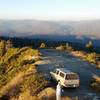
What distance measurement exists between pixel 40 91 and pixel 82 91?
413 cm

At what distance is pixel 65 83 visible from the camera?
35625mm

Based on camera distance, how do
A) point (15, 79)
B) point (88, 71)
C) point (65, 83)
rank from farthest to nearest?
point (88, 71), point (15, 79), point (65, 83)

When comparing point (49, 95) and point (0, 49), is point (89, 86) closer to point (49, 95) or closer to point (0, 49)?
point (49, 95)

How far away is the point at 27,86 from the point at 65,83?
11.8ft

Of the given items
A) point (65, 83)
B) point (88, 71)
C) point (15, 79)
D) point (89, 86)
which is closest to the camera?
point (65, 83)

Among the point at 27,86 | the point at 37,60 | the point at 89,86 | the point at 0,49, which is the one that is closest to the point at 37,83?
the point at 27,86

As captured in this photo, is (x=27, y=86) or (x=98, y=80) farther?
(x=98, y=80)

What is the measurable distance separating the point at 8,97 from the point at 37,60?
64.2 feet

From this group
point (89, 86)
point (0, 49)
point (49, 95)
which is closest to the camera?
point (49, 95)

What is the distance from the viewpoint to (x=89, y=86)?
38.5m

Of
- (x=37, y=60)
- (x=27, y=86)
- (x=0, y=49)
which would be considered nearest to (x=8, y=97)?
(x=27, y=86)

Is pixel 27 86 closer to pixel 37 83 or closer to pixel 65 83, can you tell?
pixel 37 83

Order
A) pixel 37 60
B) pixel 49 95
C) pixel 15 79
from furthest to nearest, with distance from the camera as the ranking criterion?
pixel 37 60, pixel 15 79, pixel 49 95

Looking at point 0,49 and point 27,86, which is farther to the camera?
point 0,49
